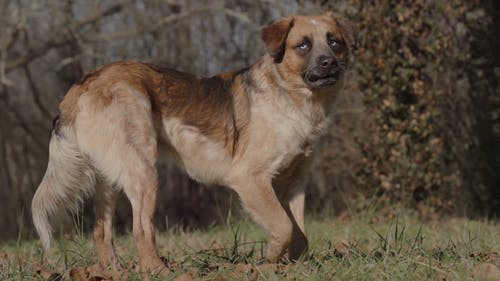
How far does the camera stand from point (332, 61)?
5.66m

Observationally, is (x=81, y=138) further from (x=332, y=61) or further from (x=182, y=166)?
(x=332, y=61)

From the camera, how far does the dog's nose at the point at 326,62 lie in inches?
223

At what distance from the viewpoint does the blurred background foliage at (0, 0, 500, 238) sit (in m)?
9.13

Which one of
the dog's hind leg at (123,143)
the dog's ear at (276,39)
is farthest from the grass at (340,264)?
the dog's ear at (276,39)

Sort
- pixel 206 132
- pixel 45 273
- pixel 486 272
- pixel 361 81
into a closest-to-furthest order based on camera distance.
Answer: pixel 486 272
pixel 45 273
pixel 206 132
pixel 361 81

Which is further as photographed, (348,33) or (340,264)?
(348,33)

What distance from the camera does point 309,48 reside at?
5.91 metres

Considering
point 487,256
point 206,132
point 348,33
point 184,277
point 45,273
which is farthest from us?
point 348,33

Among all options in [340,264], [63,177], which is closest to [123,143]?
[63,177]

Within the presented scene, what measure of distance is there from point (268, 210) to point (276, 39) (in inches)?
56.8

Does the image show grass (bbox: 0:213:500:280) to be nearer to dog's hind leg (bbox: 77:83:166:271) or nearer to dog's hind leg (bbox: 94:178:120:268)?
dog's hind leg (bbox: 94:178:120:268)

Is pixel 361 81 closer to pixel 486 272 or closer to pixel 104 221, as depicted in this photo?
pixel 104 221

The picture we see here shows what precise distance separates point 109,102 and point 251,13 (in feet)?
26.5

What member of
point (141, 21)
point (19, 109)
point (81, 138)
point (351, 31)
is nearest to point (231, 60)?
point (141, 21)
